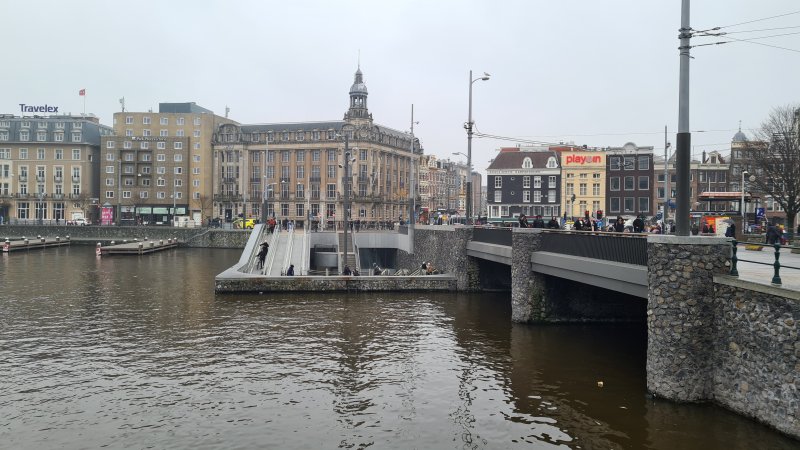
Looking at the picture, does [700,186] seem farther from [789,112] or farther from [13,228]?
[13,228]

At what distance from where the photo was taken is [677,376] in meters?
15.7

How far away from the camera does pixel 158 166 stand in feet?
358

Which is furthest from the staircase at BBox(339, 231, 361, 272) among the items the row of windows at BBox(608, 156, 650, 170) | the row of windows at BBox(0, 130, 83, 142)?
the row of windows at BBox(0, 130, 83, 142)

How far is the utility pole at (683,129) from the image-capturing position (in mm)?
15680

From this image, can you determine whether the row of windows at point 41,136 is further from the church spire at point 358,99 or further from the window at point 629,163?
the window at point 629,163

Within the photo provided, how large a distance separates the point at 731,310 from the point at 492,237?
19105 mm

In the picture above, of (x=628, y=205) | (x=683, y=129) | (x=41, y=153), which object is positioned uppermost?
(x=41, y=153)

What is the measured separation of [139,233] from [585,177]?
6446 cm

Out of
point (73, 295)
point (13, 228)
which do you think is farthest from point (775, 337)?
point (13, 228)

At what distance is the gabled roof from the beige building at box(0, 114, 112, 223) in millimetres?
73573

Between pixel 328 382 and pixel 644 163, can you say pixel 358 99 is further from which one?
pixel 328 382

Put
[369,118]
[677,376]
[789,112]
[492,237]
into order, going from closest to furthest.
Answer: [677,376], [492,237], [789,112], [369,118]

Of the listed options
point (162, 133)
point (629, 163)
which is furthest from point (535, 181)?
point (162, 133)

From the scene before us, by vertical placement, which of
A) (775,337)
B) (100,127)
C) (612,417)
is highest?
(100,127)
